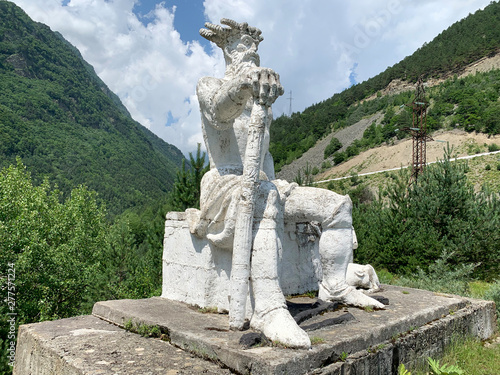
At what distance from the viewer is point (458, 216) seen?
1205 centimetres

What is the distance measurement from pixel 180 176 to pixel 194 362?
9.18 metres

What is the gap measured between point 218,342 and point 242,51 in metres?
2.99

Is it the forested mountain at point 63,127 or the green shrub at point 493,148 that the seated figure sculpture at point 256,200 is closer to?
Result: the forested mountain at point 63,127

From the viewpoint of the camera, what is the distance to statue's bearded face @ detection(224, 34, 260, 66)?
427 centimetres

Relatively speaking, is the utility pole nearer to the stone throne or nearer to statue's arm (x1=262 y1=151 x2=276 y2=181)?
the stone throne

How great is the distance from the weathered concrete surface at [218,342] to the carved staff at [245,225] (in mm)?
225

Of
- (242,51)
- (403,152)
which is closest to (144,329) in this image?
(242,51)

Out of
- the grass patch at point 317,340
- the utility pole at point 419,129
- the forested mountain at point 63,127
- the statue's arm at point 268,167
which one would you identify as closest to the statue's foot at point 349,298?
the grass patch at point 317,340

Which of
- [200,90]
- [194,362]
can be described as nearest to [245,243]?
[194,362]

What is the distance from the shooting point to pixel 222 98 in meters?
3.70

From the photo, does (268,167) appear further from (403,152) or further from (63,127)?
(63,127)

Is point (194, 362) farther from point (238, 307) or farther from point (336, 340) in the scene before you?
point (336, 340)

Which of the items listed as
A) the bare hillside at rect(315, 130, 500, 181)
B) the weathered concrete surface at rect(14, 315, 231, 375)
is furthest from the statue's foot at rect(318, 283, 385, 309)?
the bare hillside at rect(315, 130, 500, 181)

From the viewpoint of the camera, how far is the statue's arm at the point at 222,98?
3518 mm
